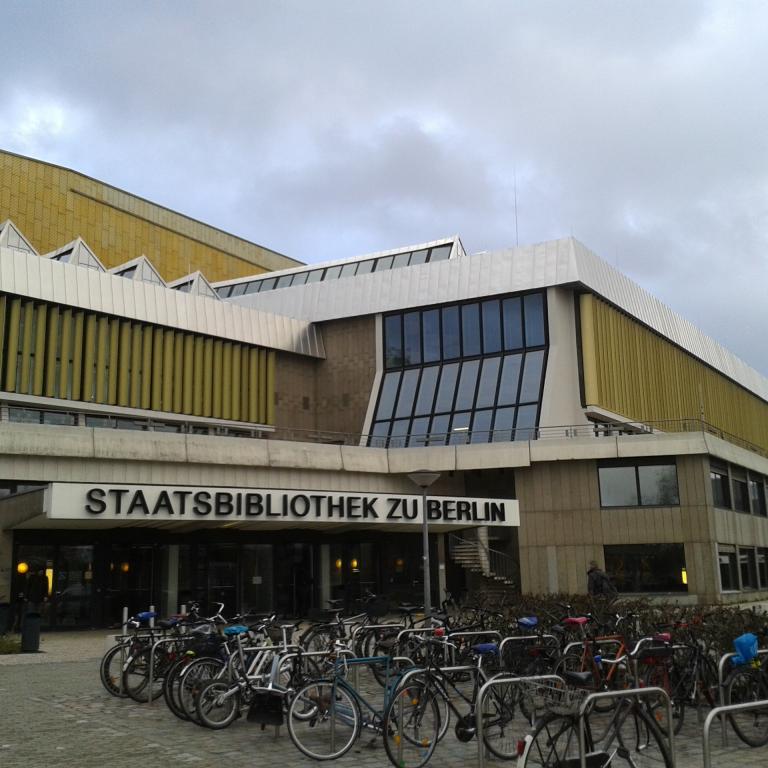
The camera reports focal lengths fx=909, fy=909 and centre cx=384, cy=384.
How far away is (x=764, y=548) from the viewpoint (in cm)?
3828

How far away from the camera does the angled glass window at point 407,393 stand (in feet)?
131

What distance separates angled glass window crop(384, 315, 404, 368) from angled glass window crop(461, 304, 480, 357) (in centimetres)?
307

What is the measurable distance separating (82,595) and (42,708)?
14.0 meters

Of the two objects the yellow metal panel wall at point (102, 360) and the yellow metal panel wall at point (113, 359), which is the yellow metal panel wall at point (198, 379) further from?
the yellow metal panel wall at point (102, 360)

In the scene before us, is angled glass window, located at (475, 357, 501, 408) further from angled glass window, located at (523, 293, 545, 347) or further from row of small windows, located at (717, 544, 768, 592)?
row of small windows, located at (717, 544, 768, 592)

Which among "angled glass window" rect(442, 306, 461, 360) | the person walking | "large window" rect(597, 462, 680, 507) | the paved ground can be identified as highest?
"angled glass window" rect(442, 306, 461, 360)

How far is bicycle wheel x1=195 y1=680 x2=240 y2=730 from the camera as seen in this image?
1009 centimetres

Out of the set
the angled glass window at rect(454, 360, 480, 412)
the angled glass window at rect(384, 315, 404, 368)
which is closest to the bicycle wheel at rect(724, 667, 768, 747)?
the angled glass window at rect(454, 360, 480, 412)

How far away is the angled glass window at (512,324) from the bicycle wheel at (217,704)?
29931 millimetres

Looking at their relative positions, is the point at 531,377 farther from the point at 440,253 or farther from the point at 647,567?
the point at 440,253

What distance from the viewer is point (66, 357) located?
108ft

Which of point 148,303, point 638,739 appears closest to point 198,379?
point 148,303

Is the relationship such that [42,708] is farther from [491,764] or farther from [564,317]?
[564,317]

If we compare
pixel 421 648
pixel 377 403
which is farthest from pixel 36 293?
pixel 421 648
